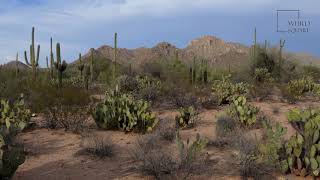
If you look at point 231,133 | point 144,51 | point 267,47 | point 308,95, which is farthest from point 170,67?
point 144,51

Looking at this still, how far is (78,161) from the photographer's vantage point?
289 inches

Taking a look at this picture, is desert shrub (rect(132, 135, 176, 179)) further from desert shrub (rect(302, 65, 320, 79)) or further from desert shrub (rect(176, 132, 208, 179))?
desert shrub (rect(302, 65, 320, 79))

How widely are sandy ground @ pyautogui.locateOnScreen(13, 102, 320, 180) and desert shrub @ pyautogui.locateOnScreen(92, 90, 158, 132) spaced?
0.22 metres

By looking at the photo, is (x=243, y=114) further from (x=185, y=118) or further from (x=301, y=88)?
(x=301, y=88)

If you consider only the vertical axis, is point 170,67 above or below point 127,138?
above

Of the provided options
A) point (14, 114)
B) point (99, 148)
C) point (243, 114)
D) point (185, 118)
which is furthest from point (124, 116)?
point (243, 114)

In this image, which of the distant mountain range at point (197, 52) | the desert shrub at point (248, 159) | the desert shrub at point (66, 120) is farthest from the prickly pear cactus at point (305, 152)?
the distant mountain range at point (197, 52)

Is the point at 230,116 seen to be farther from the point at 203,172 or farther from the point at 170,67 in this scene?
the point at 170,67

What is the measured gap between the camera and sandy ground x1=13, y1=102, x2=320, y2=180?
669cm

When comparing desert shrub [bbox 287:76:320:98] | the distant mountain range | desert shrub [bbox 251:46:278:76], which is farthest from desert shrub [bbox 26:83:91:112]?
the distant mountain range

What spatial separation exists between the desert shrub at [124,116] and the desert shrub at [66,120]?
35 cm

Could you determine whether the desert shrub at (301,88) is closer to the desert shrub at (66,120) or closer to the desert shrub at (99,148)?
the desert shrub at (66,120)

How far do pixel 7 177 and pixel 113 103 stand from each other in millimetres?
4485

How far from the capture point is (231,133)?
29.0 ft
